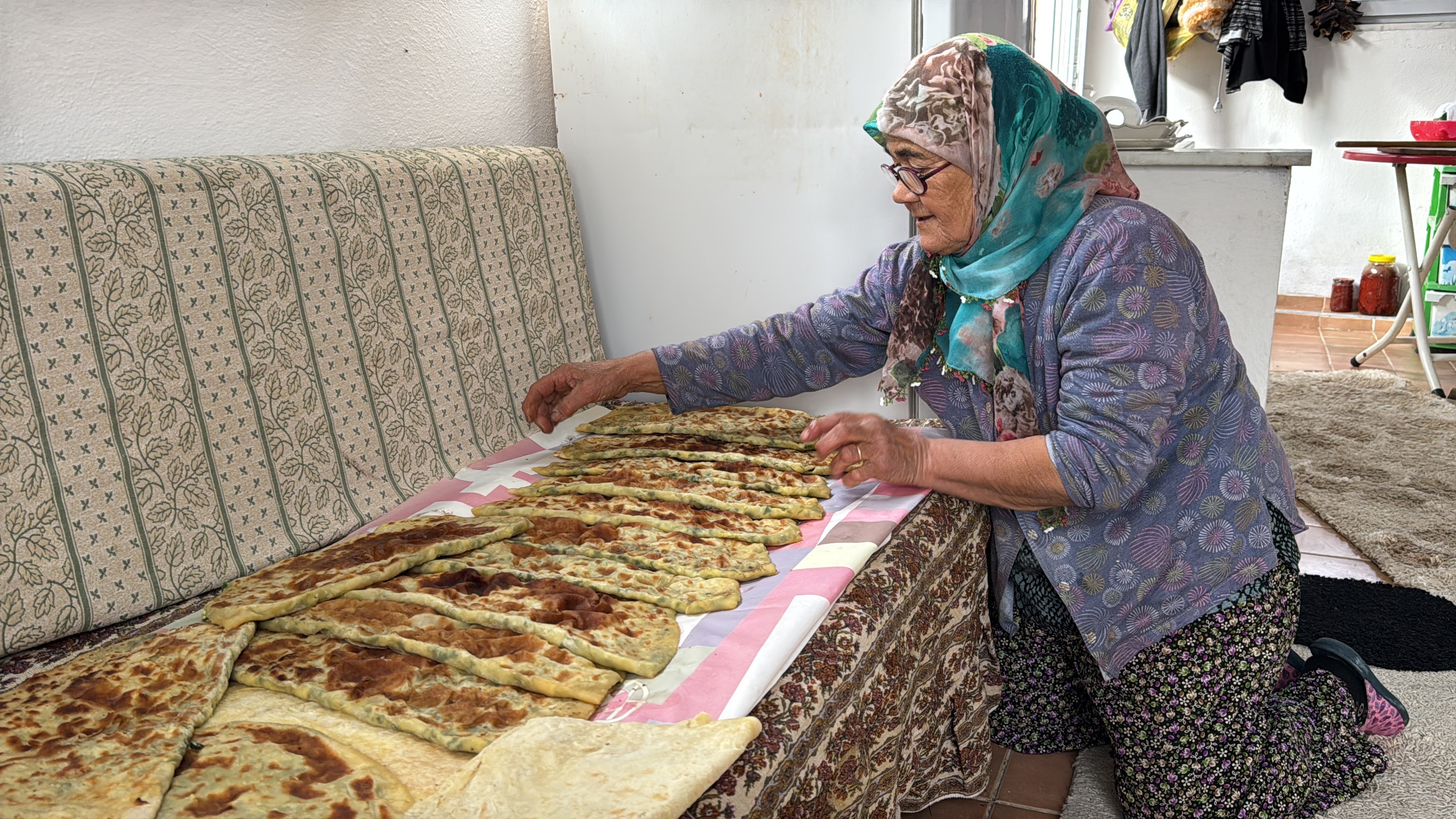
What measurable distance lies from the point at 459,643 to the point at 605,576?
0.84ft

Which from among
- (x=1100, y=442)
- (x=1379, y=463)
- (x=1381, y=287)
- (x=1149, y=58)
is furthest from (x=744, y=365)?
(x=1381, y=287)

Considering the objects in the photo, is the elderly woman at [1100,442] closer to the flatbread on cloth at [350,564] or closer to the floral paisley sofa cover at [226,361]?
the flatbread on cloth at [350,564]

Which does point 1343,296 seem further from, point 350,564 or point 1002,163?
point 350,564

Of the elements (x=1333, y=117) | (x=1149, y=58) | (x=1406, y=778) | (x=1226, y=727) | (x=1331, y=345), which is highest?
(x=1149, y=58)

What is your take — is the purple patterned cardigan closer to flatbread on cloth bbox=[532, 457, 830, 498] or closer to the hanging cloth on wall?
flatbread on cloth bbox=[532, 457, 830, 498]

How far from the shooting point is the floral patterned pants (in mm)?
1702

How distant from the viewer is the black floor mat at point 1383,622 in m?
2.37

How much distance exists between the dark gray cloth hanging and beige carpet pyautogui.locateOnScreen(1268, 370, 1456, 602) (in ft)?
5.89

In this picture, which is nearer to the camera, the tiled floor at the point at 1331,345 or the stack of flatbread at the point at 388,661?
the stack of flatbread at the point at 388,661

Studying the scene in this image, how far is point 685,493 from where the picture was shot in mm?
1660

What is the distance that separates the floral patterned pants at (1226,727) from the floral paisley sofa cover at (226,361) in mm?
1228

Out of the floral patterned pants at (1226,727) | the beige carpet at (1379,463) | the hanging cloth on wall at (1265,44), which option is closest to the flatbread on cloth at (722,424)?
the floral patterned pants at (1226,727)

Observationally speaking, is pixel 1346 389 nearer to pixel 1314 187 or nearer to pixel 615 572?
pixel 1314 187

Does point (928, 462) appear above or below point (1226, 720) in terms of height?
above
